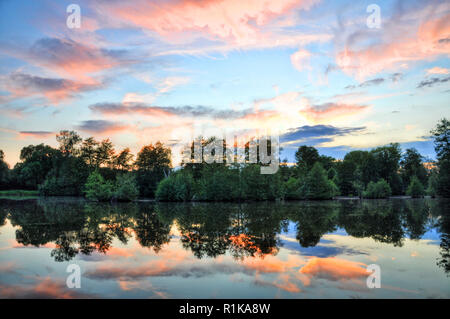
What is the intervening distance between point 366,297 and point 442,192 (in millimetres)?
55619

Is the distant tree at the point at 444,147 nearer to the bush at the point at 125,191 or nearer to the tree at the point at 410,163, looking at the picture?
the tree at the point at 410,163

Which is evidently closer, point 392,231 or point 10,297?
point 10,297

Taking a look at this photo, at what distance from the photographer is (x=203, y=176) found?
46.9 meters

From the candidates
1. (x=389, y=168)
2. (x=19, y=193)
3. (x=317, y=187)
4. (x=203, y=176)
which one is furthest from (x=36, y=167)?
(x=389, y=168)

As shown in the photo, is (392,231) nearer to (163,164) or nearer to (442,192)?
(442,192)

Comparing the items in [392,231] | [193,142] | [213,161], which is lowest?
[392,231]

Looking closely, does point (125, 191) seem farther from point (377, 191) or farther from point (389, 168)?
point (389, 168)

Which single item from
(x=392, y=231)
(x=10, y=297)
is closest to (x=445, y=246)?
(x=392, y=231)

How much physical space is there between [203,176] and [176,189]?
492cm

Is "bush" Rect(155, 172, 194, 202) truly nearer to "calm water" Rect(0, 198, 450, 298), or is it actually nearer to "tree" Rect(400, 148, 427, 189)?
"calm water" Rect(0, 198, 450, 298)

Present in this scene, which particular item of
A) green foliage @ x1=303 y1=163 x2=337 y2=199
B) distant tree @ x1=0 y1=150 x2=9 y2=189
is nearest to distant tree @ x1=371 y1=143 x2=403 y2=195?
green foliage @ x1=303 y1=163 x2=337 y2=199

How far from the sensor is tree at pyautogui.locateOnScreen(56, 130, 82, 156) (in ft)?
219
